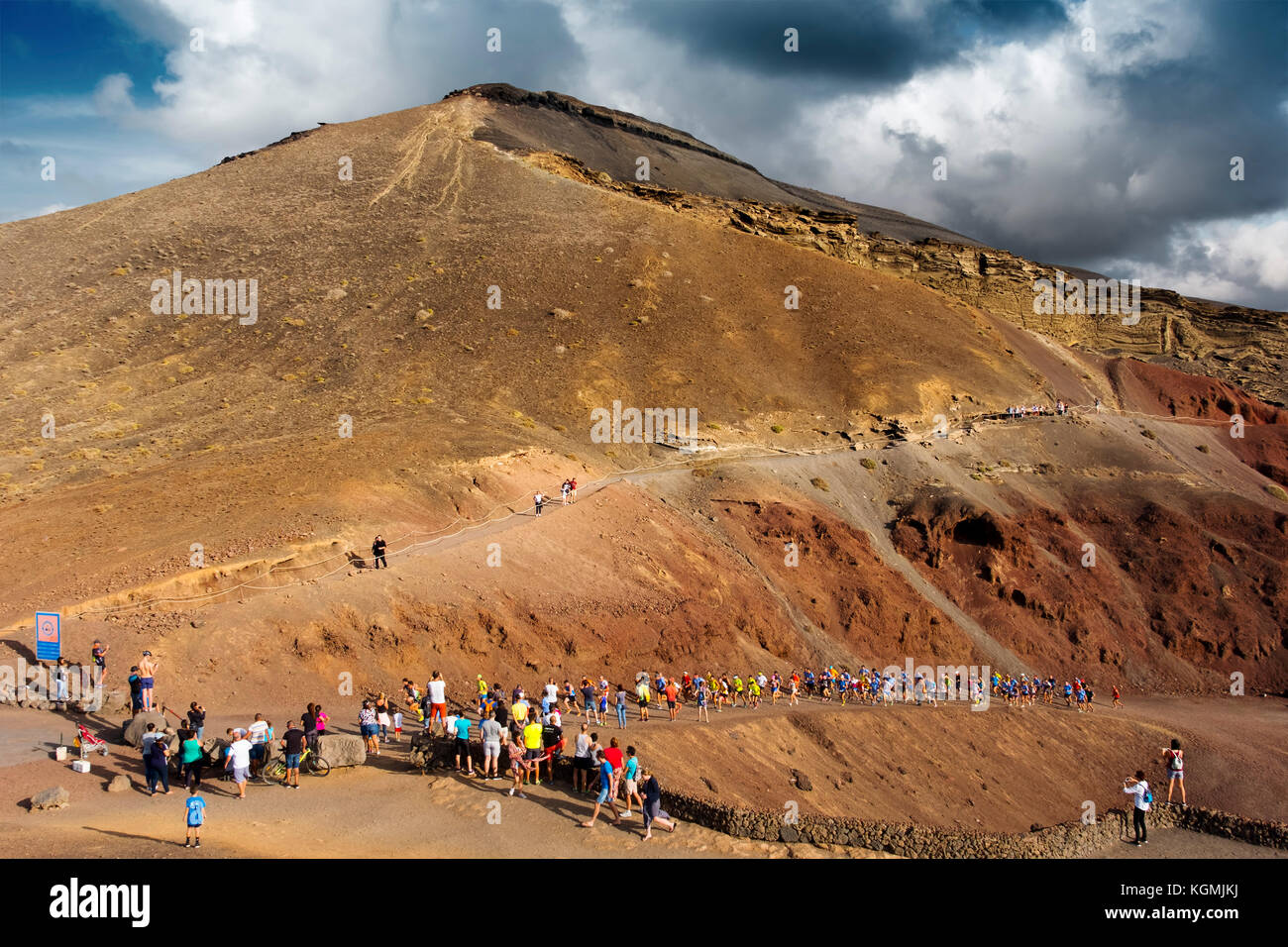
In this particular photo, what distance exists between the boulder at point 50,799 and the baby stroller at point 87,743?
6.38 ft

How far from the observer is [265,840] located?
44.9ft

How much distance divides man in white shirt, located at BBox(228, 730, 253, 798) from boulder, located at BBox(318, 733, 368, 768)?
155 cm

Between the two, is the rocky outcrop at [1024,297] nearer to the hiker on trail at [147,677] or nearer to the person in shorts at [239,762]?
the hiker on trail at [147,677]

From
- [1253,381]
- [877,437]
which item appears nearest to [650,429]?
[877,437]

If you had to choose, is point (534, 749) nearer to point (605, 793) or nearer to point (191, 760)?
point (605, 793)

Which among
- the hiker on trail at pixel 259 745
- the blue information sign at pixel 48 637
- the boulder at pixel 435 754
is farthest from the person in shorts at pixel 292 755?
the blue information sign at pixel 48 637

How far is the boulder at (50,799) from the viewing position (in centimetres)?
1439

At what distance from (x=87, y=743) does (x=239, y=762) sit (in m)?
3.51

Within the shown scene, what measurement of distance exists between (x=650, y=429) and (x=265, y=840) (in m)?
33.8

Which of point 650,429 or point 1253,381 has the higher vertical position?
point 1253,381

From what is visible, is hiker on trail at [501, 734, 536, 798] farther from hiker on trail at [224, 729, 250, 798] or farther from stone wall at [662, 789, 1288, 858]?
hiker on trail at [224, 729, 250, 798]

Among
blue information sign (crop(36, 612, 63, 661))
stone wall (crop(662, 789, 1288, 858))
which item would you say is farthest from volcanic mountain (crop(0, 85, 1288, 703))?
stone wall (crop(662, 789, 1288, 858))

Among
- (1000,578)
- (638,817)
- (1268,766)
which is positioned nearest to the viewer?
(638,817)

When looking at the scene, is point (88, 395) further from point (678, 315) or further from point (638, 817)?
point (638, 817)
